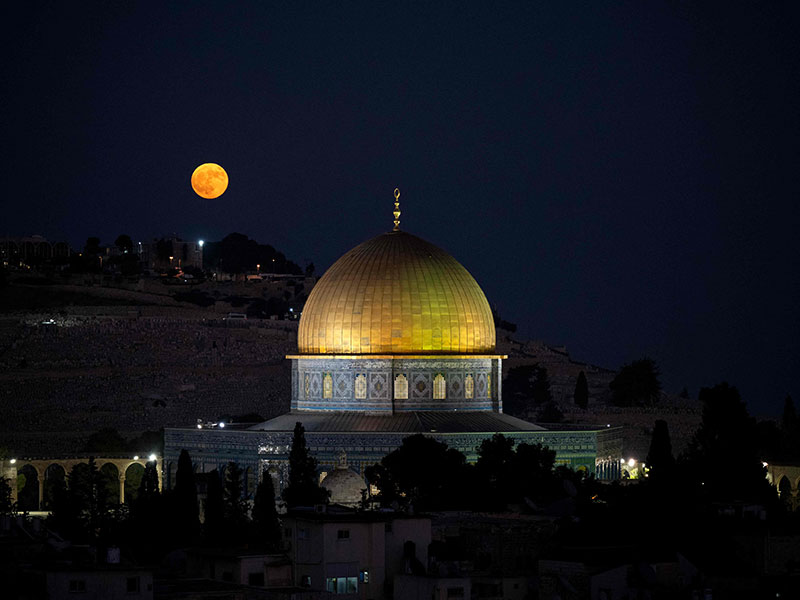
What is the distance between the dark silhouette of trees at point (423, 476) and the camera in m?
45.2

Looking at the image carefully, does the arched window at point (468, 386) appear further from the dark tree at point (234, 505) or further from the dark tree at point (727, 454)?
the dark tree at point (234, 505)

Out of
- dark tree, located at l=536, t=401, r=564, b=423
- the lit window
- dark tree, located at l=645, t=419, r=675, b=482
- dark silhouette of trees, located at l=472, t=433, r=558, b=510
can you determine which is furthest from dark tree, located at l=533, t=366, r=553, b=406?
the lit window

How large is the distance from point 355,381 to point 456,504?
314 inches

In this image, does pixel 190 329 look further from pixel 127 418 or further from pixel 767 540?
pixel 767 540

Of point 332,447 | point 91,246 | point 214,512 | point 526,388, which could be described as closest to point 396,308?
point 332,447

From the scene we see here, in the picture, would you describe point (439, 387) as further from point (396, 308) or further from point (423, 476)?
point (423, 476)

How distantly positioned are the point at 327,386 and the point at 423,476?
7.25 metres

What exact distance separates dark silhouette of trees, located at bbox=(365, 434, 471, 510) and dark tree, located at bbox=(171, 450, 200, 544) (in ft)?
10.4

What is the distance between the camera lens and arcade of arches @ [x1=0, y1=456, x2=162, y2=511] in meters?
57.2

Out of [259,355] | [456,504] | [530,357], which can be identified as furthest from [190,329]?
[456,504]

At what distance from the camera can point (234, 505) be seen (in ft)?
150

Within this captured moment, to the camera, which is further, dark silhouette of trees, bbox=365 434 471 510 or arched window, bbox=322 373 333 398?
arched window, bbox=322 373 333 398

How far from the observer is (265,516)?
1678 inches

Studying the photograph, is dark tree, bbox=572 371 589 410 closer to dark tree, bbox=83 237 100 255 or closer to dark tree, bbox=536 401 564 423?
dark tree, bbox=536 401 564 423
